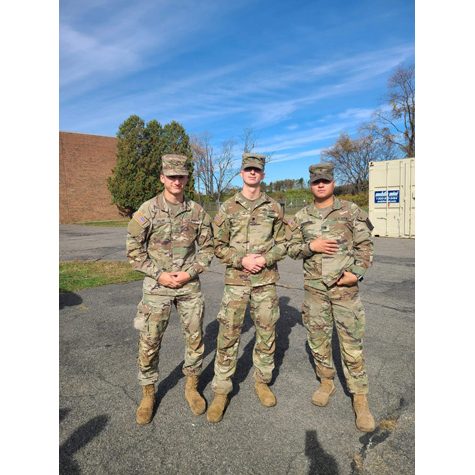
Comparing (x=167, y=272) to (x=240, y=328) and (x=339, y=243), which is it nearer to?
(x=240, y=328)

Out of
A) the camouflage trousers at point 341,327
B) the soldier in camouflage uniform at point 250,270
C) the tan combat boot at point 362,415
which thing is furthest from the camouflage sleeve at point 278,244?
the tan combat boot at point 362,415

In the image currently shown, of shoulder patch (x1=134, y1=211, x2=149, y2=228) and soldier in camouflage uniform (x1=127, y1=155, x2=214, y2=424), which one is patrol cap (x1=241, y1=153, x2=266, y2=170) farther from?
shoulder patch (x1=134, y1=211, x2=149, y2=228)

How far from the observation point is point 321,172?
2984 millimetres

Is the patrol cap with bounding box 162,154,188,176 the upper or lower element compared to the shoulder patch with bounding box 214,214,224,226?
upper

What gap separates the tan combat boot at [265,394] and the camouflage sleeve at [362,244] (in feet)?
4.62

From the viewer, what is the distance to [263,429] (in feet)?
8.52

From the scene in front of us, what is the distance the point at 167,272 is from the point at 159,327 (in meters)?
0.51

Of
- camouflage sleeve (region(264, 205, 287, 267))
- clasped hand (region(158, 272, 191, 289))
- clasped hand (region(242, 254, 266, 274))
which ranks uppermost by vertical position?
camouflage sleeve (region(264, 205, 287, 267))

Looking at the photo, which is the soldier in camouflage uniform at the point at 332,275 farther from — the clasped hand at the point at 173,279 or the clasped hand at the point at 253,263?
the clasped hand at the point at 173,279

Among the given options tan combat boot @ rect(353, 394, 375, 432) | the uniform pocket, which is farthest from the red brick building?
tan combat boot @ rect(353, 394, 375, 432)

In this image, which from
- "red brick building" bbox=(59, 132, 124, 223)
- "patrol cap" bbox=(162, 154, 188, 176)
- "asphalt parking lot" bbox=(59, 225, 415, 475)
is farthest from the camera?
"red brick building" bbox=(59, 132, 124, 223)

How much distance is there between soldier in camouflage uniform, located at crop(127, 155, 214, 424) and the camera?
2.90 metres
